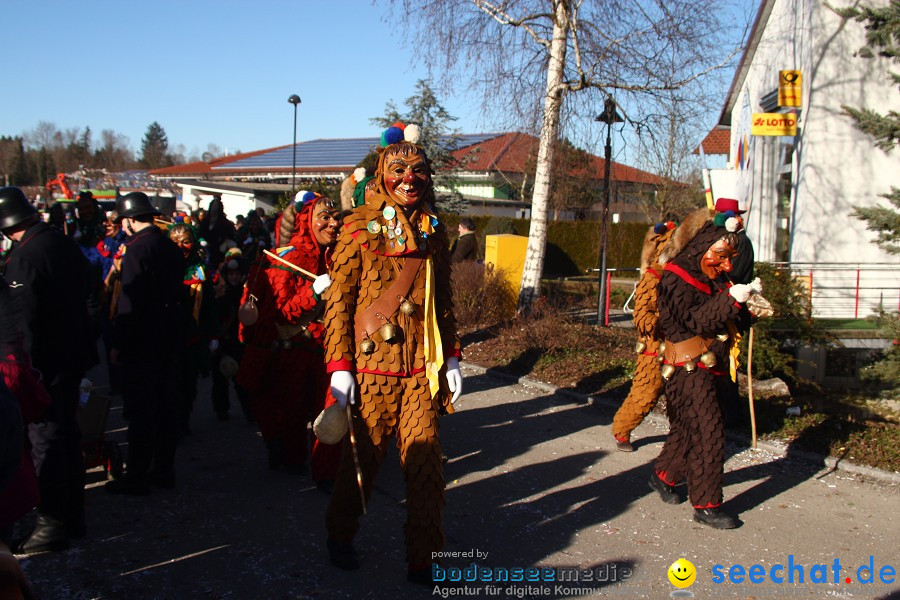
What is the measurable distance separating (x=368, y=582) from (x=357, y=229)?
1.80 metres

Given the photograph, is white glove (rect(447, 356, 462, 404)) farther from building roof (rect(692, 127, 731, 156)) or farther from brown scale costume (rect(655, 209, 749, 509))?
building roof (rect(692, 127, 731, 156))

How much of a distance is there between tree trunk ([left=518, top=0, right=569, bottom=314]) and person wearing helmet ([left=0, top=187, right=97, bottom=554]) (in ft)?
25.3

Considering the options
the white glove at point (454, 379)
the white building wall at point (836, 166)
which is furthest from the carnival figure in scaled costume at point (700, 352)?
the white building wall at point (836, 166)

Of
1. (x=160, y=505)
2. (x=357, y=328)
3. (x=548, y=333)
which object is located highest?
(x=357, y=328)

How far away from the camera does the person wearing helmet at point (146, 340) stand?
4.93m

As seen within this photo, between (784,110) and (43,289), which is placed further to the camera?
(784,110)

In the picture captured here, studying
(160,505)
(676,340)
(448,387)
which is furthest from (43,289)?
(676,340)

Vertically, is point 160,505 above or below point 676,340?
below

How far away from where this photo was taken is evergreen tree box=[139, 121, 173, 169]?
357 feet

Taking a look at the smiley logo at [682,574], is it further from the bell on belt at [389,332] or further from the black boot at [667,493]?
the bell on belt at [389,332]

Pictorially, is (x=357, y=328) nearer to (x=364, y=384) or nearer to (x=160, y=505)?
(x=364, y=384)

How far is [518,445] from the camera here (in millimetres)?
6555

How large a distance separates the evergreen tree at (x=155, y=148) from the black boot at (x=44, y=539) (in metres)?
110

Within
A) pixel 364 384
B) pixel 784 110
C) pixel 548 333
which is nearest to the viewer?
pixel 364 384
